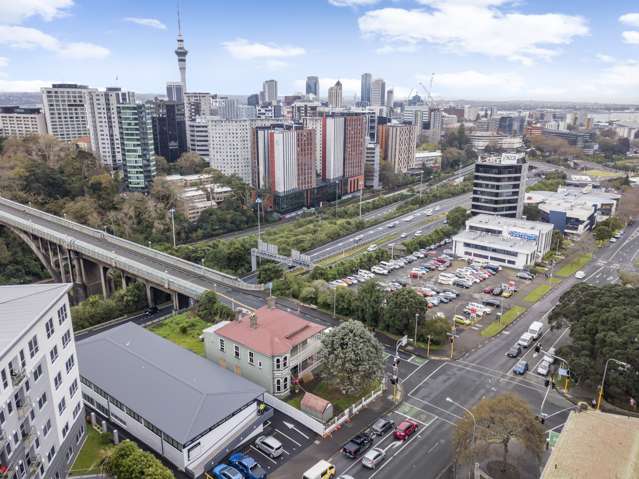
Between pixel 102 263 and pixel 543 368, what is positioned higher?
pixel 102 263

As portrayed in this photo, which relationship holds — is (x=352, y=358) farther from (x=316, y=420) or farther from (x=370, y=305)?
(x=370, y=305)

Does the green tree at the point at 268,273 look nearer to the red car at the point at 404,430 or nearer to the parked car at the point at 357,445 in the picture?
the parked car at the point at 357,445

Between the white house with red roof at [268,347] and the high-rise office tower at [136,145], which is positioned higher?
the high-rise office tower at [136,145]

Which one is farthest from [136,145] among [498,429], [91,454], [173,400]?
[498,429]

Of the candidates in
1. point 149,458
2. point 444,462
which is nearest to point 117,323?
point 149,458

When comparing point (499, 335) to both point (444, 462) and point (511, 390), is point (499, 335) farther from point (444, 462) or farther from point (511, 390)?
point (444, 462)

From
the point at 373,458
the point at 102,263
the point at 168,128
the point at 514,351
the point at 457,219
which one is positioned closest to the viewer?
the point at 373,458

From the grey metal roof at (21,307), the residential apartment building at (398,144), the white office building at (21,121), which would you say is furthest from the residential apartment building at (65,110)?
the grey metal roof at (21,307)

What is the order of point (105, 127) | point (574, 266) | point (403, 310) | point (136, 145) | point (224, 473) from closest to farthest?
point (224, 473) → point (403, 310) → point (574, 266) → point (136, 145) → point (105, 127)
